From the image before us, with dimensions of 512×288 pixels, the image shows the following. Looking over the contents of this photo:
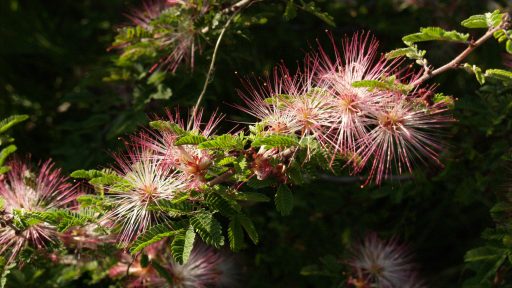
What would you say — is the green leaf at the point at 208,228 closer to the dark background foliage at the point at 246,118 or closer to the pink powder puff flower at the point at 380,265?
the dark background foliage at the point at 246,118

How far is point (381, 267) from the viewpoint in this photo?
3.75 metres

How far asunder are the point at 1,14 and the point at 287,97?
320 centimetres

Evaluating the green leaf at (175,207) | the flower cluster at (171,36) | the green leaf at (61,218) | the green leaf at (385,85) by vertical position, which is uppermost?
the flower cluster at (171,36)

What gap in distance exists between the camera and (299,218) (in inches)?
173

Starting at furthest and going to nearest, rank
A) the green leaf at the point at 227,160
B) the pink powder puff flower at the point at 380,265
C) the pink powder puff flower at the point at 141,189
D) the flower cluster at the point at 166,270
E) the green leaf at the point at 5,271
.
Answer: the pink powder puff flower at the point at 380,265 → the flower cluster at the point at 166,270 → the green leaf at the point at 5,271 → the pink powder puff flower at the point at 141,189 → the green leaf at the point at 227,160

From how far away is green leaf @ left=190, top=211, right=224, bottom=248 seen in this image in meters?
2.60

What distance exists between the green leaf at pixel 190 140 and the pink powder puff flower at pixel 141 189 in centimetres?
24

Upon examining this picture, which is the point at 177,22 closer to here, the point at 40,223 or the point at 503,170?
the point at 40,223

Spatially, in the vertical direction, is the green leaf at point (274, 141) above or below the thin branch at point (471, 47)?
below

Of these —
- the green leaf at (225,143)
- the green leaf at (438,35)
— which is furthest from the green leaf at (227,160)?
the green leaf at (438,35)

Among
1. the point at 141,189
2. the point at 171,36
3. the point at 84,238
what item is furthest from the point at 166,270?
the point at 171,36

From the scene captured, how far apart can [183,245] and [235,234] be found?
0.29 m

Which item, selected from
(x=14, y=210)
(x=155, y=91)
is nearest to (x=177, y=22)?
(x=155, y=91)

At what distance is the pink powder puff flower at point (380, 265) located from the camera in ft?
12.1
